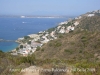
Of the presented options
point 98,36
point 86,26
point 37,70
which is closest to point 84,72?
point 37,70

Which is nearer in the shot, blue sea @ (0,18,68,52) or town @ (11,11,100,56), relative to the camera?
town @ (11,11,100,56)

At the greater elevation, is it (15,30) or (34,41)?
(15,30)

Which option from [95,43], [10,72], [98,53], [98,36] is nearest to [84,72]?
[10,72]

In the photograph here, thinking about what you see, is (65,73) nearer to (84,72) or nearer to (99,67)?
(84,72)

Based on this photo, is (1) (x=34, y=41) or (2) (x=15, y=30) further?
(2) (x=15, y=30)

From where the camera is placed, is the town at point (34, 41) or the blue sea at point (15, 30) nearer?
the town at point (34, 41)

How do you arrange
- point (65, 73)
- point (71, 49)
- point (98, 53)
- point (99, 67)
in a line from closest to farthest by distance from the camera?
point (65, 73), point (99, 67), point (98, 53), point (71, 49)

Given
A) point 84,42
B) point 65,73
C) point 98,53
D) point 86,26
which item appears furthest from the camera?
point 86,26

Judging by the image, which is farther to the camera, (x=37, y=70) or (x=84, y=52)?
(x=84, y=52)

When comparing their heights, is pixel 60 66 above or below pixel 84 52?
above
